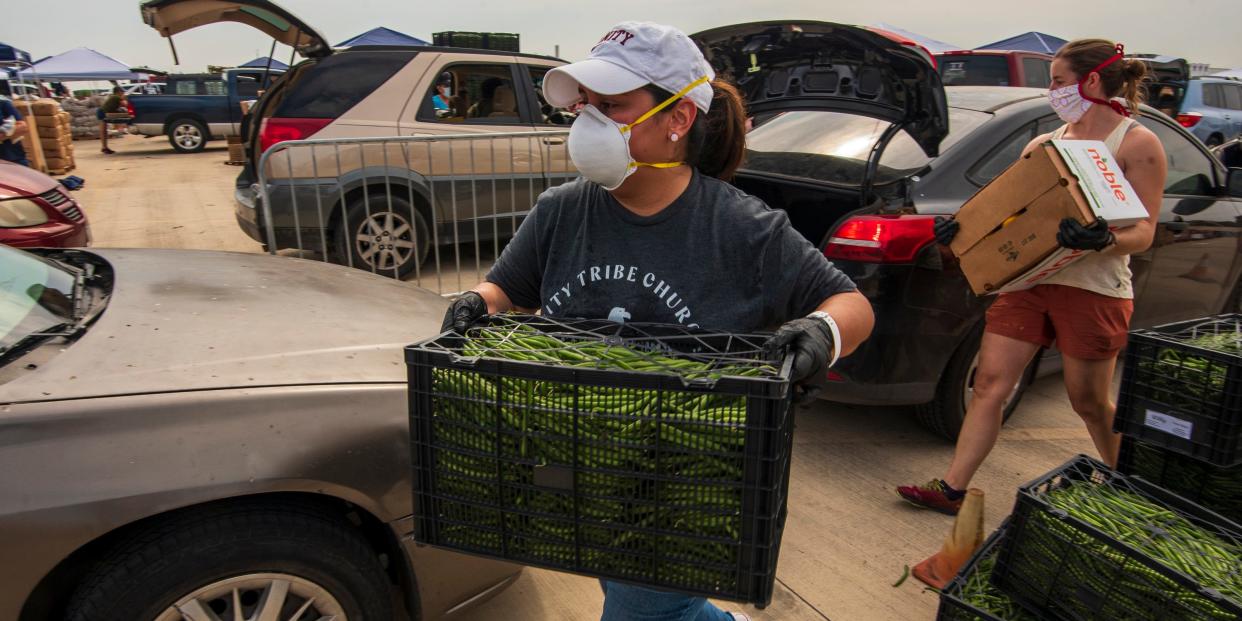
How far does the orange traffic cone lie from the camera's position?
2.65m

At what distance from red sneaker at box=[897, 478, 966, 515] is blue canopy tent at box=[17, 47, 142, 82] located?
37.4 m

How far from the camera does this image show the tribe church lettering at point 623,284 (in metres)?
1.63

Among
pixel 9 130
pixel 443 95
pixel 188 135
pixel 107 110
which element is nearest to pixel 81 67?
pixel 107 110

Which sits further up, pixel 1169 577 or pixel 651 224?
pixel 651 224

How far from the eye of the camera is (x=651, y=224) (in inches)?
66.0

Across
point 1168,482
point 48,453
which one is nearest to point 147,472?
point 48,453

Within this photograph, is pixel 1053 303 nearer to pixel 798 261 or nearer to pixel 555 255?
pixel 798 261

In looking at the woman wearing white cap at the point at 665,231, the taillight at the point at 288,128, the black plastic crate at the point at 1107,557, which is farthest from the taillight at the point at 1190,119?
the woman wearing white cap at the point at 665,231

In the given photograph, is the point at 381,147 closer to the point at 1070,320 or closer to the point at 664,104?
the point at 664,104

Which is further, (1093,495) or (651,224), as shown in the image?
(1093,495)

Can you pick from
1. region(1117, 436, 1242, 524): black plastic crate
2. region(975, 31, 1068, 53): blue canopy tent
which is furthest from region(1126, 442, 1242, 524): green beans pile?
region(975, 31, 1068, 53): blue canopy tent

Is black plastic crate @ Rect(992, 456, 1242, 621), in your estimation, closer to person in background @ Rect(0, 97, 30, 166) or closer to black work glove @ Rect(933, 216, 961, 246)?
black work glove @ Rect(933, 216, 961, 246)

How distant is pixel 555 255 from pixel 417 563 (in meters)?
1.02

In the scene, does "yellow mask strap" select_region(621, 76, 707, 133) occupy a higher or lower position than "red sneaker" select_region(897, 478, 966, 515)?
higher
